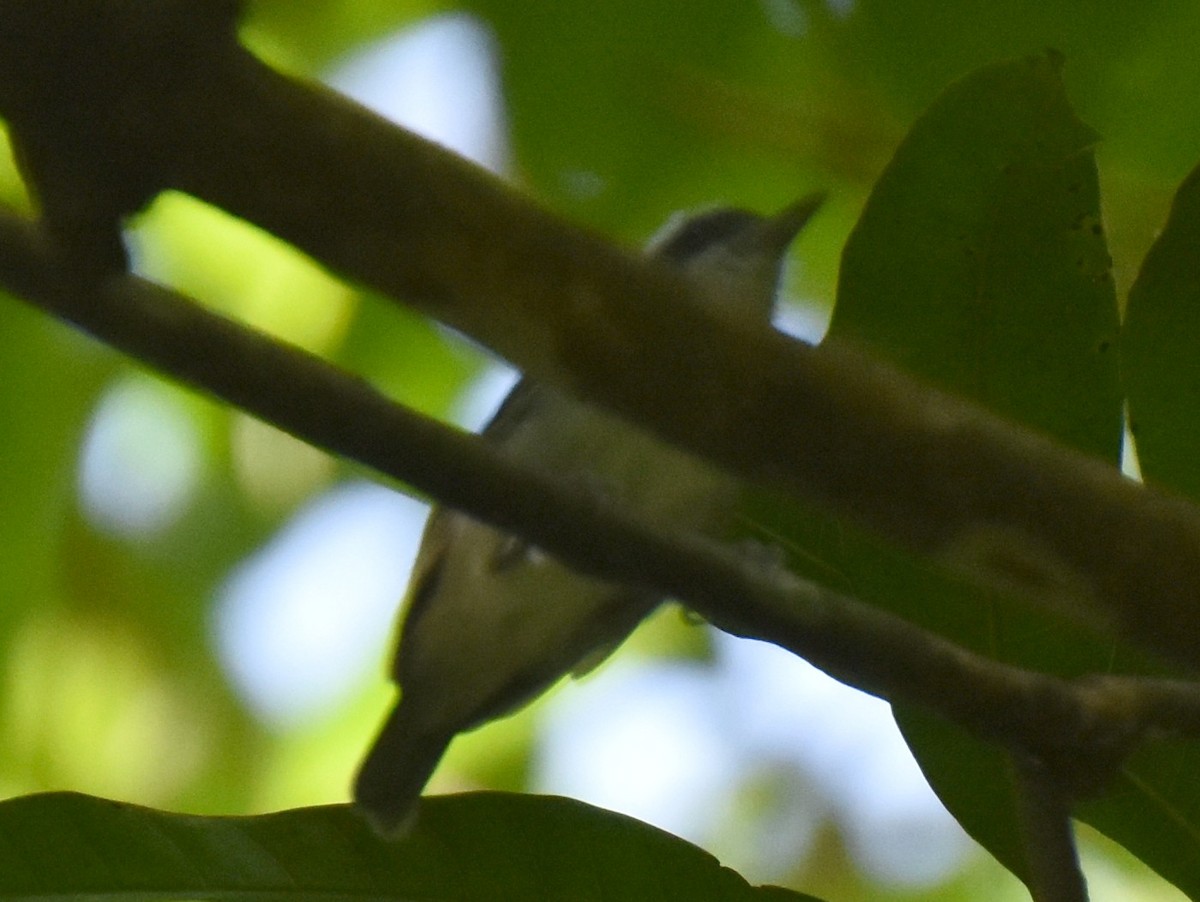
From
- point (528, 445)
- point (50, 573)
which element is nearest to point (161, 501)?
point (50, 573)

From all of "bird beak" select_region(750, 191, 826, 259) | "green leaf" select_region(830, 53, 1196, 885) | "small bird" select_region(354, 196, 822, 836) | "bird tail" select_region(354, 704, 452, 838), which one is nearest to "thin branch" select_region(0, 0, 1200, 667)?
"green leaf" select_region(830, 53, 1196, 885)

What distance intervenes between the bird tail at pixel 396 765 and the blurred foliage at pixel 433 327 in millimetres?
413

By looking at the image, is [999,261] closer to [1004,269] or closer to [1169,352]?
[1004,269]

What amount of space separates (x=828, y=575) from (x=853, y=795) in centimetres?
174

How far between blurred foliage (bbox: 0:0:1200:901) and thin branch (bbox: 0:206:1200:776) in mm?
280

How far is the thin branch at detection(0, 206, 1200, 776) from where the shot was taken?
683 mm

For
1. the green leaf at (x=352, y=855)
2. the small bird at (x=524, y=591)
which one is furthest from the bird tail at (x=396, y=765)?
the green leaf at (x=352, y=855)

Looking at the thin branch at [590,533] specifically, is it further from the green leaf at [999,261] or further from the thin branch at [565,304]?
the green leaf at [999,261]

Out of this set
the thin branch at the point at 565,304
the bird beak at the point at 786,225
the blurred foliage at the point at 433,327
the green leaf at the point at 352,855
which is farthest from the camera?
the bird beak at the point at 786,225

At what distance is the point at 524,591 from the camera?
1723 mm

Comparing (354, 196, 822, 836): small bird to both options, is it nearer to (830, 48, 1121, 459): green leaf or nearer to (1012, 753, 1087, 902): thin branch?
(830, 48, 1121, 459): green leaf

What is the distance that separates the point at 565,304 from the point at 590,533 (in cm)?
11

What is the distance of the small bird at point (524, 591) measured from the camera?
1.63 meters

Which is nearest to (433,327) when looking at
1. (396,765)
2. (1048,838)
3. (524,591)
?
(524,591)
